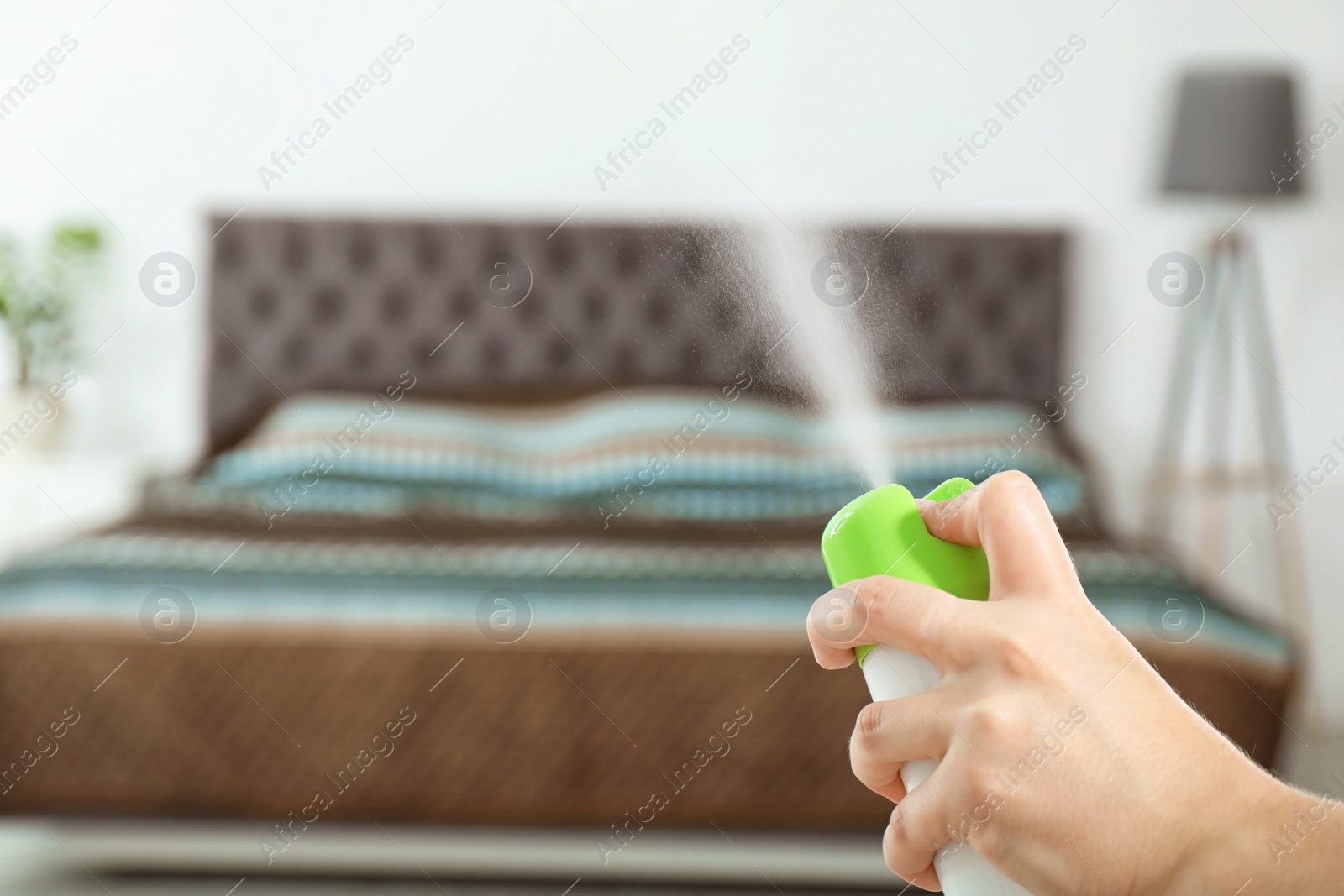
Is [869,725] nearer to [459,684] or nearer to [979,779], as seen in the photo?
[979,779]

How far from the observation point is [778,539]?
1.45m


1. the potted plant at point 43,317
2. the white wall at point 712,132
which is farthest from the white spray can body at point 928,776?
the potted plant at point 43,317

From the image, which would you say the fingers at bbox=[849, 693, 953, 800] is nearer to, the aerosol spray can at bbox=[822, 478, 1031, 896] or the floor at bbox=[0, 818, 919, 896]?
the aerosol spray can at bbox=[822, 478, 1031, 896]

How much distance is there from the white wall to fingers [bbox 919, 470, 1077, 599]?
5.26ft

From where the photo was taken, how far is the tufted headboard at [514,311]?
202 cm

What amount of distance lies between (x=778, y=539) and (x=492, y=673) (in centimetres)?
44

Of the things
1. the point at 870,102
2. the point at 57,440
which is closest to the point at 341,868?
the point at 57,440

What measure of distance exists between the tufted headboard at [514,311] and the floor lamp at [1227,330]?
24 cm

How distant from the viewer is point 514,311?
6.91 feet

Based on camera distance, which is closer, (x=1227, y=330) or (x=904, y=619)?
(x=904, y=619)

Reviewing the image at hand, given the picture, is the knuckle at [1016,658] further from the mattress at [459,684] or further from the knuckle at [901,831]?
the mattress at [459,684]

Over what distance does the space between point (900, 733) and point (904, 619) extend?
0.11ft

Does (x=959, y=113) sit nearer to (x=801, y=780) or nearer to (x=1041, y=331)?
(x=1041, y=331)

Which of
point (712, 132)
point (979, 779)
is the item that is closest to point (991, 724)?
point (979, 779)
